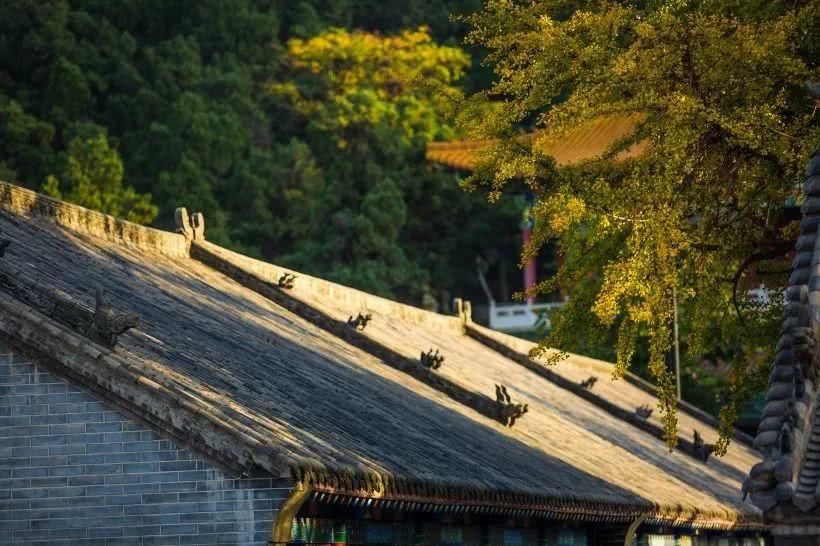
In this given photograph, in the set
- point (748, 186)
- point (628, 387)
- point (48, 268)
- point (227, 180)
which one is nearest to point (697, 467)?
point (628, 387)

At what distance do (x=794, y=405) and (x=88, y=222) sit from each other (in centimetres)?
1264

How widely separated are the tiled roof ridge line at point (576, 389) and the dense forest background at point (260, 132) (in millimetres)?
29613

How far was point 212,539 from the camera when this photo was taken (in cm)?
1853

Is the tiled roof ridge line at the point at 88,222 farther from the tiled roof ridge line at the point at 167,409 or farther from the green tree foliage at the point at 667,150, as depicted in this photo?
the tiled roof ridge line at the point at 167,409

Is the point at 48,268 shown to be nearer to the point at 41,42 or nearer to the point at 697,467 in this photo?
the point at 697,467

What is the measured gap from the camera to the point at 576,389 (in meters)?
39.4

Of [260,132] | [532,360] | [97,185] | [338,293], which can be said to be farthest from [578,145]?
[260,132]

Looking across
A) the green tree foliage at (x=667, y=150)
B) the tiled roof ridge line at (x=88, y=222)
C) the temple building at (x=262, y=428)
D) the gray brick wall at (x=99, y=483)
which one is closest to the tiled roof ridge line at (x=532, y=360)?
the temple building at (x=262, y=428)

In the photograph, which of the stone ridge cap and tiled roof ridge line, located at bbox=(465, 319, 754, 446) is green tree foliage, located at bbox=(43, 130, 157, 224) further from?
the stone ridge cap

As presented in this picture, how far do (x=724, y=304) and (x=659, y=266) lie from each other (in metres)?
2.31

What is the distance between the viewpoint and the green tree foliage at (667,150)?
23.3 metres

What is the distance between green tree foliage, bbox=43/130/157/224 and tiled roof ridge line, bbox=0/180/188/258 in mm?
37166

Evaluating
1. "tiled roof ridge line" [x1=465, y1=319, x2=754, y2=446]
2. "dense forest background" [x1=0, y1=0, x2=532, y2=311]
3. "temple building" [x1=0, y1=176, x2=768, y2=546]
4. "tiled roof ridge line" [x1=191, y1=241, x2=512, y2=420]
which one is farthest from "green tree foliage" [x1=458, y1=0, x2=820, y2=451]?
"dense forest background" [x1=0, y1=0, x2=532, y2=311]

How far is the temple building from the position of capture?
18.5 m
